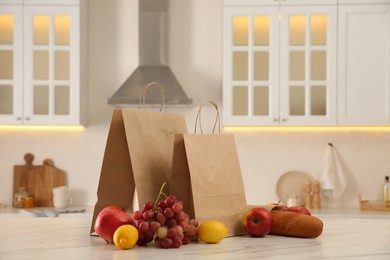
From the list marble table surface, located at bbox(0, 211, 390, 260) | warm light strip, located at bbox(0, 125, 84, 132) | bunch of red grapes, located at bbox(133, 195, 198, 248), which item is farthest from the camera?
warm light strip, located at bbox(0, 125, 84, 132)

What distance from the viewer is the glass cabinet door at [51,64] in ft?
16.9

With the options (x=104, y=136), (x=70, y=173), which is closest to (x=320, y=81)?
(x=104, y=136)

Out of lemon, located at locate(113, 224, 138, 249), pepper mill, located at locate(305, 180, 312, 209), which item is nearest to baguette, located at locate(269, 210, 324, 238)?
lemon, located at locate(113, 224, 138, 249)

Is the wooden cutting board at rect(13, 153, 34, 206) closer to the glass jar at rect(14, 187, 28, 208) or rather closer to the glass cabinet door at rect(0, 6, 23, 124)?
the glass jar at rect(14, 187, 28, 208)

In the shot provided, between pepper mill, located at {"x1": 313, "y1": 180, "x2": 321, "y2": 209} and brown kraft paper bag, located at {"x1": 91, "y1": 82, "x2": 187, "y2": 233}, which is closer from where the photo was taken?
brown kraft paper bag, located at {"x1": 91, "y1": 82, "x2": 187, "y2": 233}

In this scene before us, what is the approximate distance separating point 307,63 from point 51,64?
188 cm

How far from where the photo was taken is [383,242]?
191 centimetres

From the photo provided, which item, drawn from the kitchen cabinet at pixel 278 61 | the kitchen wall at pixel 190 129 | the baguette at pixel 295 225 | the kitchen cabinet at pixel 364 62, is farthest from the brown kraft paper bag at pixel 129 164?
the kitchen wall at pixel 190 129

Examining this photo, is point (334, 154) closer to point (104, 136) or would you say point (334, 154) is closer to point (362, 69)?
point (362, 69)

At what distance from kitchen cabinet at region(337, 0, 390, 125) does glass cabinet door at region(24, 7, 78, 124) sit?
1950 millimetres

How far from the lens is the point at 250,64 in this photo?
5.16 meters

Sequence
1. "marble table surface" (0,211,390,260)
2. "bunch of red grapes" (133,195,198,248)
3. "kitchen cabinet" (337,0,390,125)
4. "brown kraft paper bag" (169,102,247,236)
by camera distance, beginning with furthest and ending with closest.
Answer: "kitchen cabinet" (337,0,390,125), "brown kraft paper bag" (169,102,247,236), "bunch of red grapes" (133,195,198,248), "marble table surface" (0,211,390,260)

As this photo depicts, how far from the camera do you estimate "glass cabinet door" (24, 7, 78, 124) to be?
5137 mm

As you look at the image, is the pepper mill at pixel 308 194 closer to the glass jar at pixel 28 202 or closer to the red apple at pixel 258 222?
the glass jar at pixel 28 202
